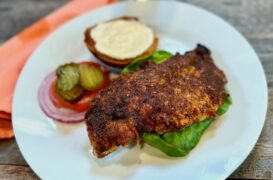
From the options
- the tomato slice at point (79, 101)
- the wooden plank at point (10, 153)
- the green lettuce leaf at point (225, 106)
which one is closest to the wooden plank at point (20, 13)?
the tomato slice at point (79, 101)

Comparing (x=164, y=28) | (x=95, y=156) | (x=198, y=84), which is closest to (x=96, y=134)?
(x=95, y=156)

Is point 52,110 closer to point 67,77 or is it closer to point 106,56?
point 67,77

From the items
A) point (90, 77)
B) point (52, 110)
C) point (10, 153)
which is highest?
point (90, 77)

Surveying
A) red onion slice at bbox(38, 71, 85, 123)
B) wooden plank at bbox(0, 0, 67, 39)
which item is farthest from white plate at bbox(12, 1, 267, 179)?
wooden plank at bbox(0, 0, 67, 39)

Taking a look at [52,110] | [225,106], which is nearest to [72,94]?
[52,110]

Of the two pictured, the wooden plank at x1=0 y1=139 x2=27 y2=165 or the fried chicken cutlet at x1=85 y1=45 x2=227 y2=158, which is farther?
the wooden plank at x1=0 y1=139 x2=27 y2=165

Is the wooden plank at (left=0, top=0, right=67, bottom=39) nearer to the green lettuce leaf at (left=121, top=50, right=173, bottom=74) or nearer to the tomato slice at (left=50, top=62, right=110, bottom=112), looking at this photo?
the tomato slice at (left=50, top=62, right=110, bottom=112)
